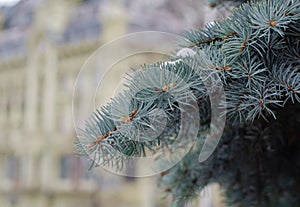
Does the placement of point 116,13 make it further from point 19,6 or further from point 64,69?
point 19,6

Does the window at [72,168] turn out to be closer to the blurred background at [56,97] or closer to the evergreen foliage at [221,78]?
the blurred background at [56,97]

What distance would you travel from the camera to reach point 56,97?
2.94m

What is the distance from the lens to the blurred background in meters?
2.62

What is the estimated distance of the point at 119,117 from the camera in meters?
0.25

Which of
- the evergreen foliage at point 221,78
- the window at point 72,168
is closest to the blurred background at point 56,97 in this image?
the window at point 72,168

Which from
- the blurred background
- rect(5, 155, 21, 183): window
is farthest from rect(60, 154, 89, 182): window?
rect(5, 155, 21, 183): window

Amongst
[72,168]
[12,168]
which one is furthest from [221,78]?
[12,168]

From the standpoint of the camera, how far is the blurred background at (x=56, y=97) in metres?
2.62

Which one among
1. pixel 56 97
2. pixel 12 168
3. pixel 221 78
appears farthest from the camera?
pixel 12 168

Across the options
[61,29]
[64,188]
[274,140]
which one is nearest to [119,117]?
[274,140]

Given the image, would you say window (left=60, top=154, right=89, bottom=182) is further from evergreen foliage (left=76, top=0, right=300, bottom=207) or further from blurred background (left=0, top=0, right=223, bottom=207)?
evergreen foliage (left=76, top=0, right=300, bottom=207)

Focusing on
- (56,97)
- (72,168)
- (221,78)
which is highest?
(56,97)

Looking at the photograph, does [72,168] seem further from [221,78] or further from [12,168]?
[221,78]

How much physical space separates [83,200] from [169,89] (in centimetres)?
254
